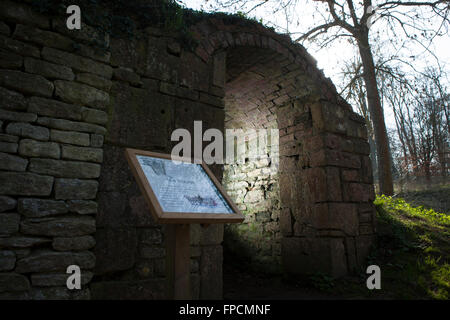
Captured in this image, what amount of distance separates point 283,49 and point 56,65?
3290mm

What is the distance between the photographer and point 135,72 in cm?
318

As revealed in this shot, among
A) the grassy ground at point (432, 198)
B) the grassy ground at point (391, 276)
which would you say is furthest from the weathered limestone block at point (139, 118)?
the grassy ground at point (432, 198)

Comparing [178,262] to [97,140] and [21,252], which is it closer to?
[21,252]

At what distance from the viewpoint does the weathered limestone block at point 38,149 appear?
2438mm

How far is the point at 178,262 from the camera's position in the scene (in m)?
1.76

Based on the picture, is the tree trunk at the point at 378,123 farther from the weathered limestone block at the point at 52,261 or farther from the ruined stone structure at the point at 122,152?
the weathered limestone block at the point at 52,261

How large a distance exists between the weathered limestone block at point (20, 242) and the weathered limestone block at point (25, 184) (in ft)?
1.14

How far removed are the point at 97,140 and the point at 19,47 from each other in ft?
3.25

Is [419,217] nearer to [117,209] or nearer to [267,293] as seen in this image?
[267,293]

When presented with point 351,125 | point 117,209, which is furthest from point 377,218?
point 117,209

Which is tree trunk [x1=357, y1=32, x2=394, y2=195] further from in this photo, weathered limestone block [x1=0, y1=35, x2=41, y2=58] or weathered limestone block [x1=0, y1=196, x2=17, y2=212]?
weathered limestone block [x1=0, y1=196, x2=17, y2=212]

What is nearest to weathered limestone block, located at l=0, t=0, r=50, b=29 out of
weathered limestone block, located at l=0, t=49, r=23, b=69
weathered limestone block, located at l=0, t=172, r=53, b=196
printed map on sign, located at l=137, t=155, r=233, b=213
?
weathered limestone block, located at l=0, t=49, r=23, b=69

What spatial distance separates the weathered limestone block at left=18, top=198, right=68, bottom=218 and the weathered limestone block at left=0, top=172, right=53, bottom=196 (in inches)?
2.3

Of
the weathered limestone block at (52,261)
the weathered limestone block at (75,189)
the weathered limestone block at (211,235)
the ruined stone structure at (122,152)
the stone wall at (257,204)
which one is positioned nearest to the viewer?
the weathered limestone block at (52,261)
